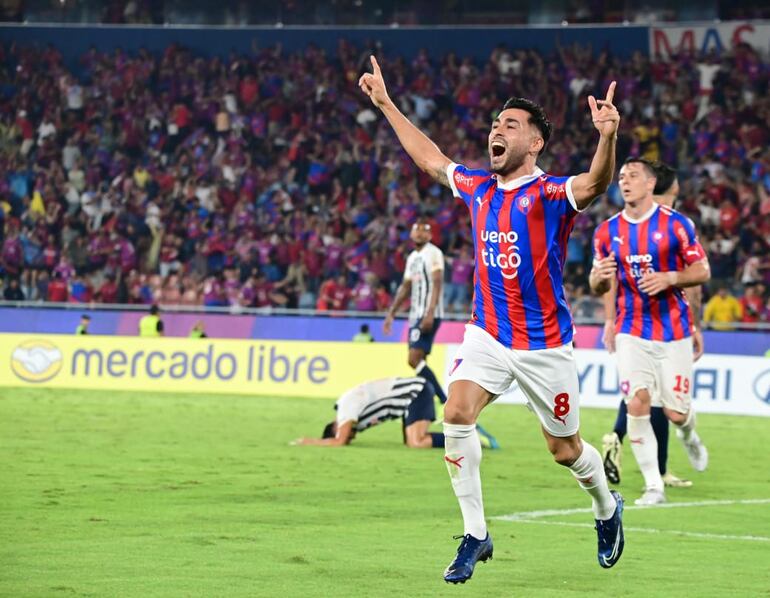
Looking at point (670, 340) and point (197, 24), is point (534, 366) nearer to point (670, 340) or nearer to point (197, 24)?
point (670, 340)

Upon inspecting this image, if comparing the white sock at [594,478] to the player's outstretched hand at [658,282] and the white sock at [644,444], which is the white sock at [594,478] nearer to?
the player's outstretched hand at [658,282]

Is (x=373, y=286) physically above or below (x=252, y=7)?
below

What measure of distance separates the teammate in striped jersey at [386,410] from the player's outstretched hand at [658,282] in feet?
14.6

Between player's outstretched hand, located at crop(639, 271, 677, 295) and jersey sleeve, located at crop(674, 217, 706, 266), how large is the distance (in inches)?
17.4

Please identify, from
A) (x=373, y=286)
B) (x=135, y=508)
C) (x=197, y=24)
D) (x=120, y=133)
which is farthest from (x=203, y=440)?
(x=197, y=24)

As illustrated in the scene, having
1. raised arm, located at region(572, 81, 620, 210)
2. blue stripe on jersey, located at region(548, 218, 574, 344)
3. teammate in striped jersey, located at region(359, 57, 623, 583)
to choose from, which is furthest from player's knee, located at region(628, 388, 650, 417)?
raised arm, located at region(572, 81, 620, 210)

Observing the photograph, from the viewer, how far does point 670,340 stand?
1126cm

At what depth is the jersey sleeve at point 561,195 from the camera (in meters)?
7.18

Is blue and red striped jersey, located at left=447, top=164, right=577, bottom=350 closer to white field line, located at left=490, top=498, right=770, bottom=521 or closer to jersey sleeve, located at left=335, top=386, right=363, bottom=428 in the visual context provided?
white field line, located at left=490, top=498, right=770, bottom=521

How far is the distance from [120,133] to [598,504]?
2854 centimetres

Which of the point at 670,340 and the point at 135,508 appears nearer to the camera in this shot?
the point at 135,508

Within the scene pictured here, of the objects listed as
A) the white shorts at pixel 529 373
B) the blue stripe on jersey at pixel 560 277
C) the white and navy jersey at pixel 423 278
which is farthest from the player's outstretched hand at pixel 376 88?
the white and navy jersey at pixel 423 278

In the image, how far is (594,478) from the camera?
25.1 feet

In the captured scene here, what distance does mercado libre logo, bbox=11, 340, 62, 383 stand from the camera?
2320cm
